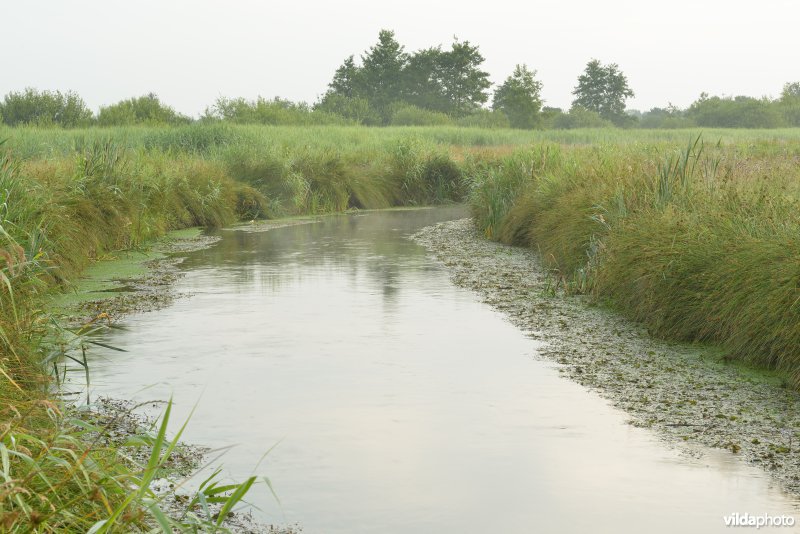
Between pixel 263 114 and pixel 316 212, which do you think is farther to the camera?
pixel 263 114

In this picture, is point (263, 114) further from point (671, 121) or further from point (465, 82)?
point (671, 121)

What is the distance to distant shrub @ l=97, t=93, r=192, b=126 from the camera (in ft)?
110

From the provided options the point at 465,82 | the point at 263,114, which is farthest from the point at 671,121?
the point at 263,114

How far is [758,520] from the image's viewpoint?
4090 millimetres

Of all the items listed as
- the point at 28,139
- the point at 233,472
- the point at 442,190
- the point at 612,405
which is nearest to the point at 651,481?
the point at 612,405

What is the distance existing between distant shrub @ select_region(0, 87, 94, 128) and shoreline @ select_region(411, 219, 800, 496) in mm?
28203

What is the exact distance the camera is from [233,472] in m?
4.62

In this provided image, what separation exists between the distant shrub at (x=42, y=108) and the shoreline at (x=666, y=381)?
28203mm

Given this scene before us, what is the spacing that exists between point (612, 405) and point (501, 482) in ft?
5.16

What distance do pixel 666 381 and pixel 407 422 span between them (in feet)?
6.36

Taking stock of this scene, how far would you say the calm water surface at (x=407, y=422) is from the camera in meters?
4.21

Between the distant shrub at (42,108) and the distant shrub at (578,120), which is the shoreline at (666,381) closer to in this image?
the distant shrub at (42,108)

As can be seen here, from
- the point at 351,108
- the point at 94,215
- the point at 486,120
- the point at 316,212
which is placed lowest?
the point at 316,212

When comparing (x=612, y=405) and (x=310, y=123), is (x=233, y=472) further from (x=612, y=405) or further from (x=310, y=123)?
(x=310, y=123)
